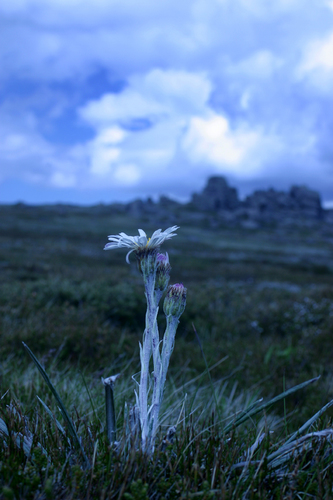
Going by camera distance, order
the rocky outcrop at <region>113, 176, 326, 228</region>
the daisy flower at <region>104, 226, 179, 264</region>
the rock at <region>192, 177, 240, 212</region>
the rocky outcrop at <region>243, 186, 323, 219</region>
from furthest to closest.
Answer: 1. the rock at <region>192, 177, 240, 212</region>
2. the rocky outcrop at <region>243, 186, 323, 219</region>
3. the rocky outcrop at <region>113, 176, 326, 228</region>
4. the daisy flower at <region>104, 226, 179, 264</region>

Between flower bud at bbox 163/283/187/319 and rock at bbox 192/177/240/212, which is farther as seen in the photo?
rock at bbox 192/177/240/212

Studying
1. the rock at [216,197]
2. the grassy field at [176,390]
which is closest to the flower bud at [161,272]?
the grassy field at [176,390]

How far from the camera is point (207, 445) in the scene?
1862mm

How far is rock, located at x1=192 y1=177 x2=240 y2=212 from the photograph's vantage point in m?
177

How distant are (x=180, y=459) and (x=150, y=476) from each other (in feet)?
0.55

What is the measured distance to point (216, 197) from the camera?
183000mm

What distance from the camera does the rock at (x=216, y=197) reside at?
177 meters

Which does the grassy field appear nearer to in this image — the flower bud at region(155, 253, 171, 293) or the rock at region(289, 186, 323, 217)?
the flower bud at region(155, 253, 171, 293)

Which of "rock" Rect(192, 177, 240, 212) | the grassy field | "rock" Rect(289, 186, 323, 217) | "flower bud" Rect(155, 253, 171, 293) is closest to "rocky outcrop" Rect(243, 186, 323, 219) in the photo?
"rock" Rect(289, 186, 323, 217)

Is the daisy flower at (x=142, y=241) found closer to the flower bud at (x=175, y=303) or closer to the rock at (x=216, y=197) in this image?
the flower bud at (x=175, y=303)

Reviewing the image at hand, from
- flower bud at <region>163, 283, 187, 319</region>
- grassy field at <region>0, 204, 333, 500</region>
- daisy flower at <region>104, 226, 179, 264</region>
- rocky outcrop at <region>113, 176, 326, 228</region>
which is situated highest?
rocky outcrop at <region>113, 176, 326, 228</region>

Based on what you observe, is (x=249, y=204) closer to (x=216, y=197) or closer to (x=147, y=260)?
(x=216, y=197)

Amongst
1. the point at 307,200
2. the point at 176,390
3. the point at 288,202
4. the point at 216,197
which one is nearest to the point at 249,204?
the point at 216,197

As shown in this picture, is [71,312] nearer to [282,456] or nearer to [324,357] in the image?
[324,357]
